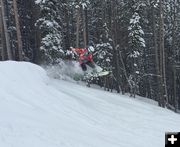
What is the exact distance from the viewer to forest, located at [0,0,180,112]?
27.6 meters

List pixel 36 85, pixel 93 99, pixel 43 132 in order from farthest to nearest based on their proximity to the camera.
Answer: pixel 93 99
pixel 36 85
pixel 43 132

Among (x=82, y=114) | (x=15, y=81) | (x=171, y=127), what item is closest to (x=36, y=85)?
(x=15, y=81)

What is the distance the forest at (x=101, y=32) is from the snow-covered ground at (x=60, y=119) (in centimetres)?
929

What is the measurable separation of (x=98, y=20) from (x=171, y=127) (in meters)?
26.1

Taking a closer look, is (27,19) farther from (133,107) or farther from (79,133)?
(79,133)

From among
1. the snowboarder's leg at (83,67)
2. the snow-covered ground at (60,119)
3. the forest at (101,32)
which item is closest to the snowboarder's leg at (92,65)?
the snowboarder's leg at (83,67)

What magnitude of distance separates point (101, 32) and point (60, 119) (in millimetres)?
27422

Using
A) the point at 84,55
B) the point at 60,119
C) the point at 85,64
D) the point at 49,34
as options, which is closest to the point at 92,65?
the point at 85,64

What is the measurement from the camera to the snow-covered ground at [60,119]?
1004 centimetres

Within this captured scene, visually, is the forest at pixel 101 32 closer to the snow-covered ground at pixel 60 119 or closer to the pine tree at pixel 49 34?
the pine tree at pixel 49 34

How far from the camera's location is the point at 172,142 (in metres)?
3.79

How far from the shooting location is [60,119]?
1247 cm

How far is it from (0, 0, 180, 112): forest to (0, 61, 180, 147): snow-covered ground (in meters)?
9.29

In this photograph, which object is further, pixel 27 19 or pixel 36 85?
pixel 27 19
